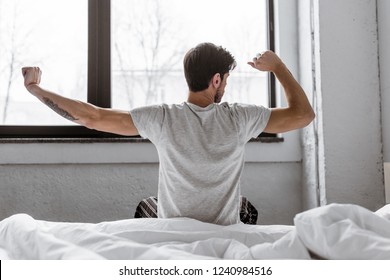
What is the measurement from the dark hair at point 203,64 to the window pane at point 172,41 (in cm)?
105

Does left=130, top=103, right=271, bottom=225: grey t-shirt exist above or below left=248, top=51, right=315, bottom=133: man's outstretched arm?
below

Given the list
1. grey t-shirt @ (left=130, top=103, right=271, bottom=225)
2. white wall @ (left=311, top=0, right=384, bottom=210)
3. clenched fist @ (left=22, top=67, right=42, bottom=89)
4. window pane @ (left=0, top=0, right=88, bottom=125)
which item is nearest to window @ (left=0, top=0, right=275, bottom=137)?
window pane @ (left=0, top=0, right=88, bottom=125)

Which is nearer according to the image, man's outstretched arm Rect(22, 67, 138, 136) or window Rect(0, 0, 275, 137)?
man's outstretched arm Rect(22, 67, 138, 136)

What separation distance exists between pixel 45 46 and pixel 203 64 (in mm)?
1339

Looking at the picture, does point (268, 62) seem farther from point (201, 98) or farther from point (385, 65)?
point (385, 65)

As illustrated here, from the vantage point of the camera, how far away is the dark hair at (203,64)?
1.42m

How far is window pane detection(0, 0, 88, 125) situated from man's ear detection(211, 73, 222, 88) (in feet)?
3.86

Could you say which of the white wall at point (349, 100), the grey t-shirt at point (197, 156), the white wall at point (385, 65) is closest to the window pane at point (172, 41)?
the white wall at point (349, 100)

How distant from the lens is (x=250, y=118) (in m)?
1.40

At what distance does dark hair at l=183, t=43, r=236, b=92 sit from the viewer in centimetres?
142

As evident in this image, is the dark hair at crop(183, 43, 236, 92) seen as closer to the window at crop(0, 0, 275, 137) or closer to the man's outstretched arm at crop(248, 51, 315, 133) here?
the man's outstretched arm at crop(248, 51, 315, 133)

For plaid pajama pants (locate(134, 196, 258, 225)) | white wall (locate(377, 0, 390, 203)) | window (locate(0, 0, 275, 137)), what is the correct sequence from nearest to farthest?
plaid pajama pants (locate(134, 196, 258, 225))
white wall (locate(377, 0, 390, 203))
window (locate(0, 0, 275, 137))

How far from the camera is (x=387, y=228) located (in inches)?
34.7

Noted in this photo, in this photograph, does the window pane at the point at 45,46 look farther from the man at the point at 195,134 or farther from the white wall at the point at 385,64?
the white wall at the point at 385,64
